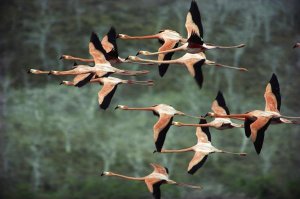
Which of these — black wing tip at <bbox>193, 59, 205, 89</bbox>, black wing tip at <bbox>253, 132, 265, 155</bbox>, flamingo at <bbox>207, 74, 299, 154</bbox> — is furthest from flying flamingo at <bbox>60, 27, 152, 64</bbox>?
black wing tip at <bbox>253, 132, 265, 155</bbox>

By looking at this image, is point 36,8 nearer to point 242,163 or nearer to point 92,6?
point 92,6

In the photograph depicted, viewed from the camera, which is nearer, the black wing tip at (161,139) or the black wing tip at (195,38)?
the black wing tip at (195,38)

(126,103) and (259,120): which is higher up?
(259,120)

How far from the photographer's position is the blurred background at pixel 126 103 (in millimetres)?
15672

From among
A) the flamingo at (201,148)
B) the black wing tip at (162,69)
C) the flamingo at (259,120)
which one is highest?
the black wing tip at (162,69)

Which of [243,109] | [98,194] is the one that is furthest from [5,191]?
[243,109]

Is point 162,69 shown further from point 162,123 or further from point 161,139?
point 161,139

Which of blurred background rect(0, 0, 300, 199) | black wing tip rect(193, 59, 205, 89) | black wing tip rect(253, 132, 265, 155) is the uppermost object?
black wing tip rect(193, 59, 205, 89)

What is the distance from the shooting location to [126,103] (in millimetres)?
15984

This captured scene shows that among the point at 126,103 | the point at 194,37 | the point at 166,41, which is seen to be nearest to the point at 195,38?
the point at 194,37

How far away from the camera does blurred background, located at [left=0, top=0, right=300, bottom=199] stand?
1567cm

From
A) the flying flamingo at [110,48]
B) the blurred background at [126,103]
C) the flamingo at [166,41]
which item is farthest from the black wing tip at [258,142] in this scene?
the blurred background at [126,103]

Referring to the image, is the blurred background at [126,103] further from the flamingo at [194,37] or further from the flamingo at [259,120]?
the flamingo at [194,37]

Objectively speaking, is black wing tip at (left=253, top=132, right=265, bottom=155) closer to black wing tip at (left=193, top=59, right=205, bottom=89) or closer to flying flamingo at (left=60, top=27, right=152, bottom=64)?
black wing tip at (left=193, top=59, right=205, bottom=89)
